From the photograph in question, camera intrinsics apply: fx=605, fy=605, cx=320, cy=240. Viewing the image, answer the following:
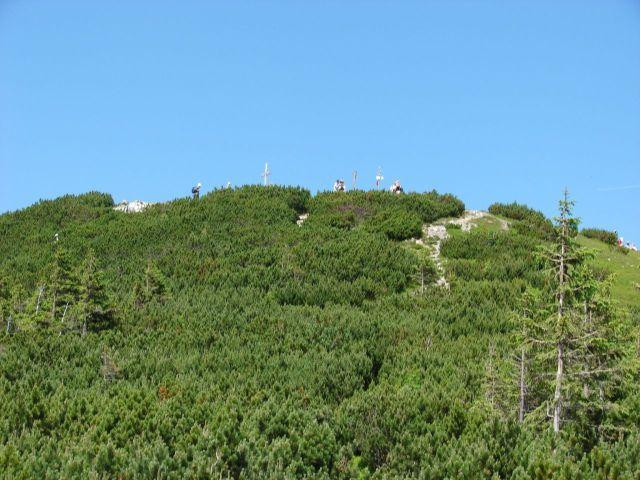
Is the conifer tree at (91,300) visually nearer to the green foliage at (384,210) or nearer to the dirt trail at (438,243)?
the dirt trail at (438,243)

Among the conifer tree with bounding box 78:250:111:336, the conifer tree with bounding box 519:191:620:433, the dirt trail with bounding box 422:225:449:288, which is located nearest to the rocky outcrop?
the dirt trail with bounding box 422:225:449:288

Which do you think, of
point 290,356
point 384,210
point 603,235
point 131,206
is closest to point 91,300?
point 290,356

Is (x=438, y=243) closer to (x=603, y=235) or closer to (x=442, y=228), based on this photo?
(x=442, y=228)

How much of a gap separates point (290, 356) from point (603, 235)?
30277 mm

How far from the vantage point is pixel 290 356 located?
19453mm

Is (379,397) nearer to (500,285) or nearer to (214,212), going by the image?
(500,285)

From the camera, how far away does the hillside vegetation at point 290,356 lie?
12.2 m

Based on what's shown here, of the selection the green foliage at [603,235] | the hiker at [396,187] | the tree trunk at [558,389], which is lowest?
the tree trunk at [558,389]

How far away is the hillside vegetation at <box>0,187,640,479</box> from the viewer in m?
12.2

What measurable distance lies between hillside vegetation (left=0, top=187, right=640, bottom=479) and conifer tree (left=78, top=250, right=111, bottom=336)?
8 centimetres

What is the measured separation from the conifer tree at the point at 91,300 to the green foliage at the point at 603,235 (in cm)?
3300

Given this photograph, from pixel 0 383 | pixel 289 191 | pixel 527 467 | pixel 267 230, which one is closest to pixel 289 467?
pixel 527 467

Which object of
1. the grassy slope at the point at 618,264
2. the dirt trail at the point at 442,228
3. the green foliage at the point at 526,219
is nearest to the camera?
the grassy slope at the point at 618,264

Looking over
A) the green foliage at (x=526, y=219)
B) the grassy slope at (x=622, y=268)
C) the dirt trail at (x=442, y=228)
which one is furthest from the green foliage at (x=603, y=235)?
the dirt trail at (x=442, y=228)
